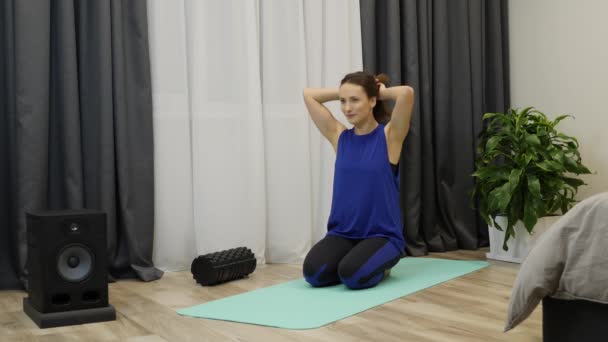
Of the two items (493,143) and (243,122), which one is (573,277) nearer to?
(493,143)

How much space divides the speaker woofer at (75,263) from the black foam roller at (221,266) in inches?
Answer: 26.2

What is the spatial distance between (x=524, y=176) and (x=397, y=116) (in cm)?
96

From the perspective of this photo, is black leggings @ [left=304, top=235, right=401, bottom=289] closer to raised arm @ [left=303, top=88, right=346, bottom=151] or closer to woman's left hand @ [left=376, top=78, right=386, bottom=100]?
raised arm @ [left=303, top=88, right=346, bottom=151]

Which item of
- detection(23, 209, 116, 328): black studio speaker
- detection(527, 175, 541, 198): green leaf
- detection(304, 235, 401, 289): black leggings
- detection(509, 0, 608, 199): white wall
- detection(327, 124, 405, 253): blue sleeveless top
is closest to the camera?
detection(23, 209, 116, 328): black studio speaker

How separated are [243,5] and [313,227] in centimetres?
136

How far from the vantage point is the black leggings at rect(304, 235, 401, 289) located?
277 centimetres

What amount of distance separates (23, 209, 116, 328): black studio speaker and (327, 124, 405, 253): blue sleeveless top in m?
1.18

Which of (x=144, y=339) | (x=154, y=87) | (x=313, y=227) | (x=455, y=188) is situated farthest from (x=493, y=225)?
(x=144, y=339)

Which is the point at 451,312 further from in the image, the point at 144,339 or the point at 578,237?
the point at 144,339

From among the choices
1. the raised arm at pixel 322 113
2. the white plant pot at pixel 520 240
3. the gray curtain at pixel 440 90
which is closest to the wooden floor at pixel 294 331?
the white plant pot at pixel 520 240

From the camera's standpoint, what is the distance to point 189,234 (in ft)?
11.1

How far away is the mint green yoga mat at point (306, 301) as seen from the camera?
2.32 metres

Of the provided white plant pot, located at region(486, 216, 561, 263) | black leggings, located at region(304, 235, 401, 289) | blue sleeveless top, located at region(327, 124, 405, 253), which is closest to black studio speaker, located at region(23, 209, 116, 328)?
black leggings, located at region(304, 235, 401, 289)

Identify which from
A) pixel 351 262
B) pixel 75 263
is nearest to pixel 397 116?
pixel 351 262
